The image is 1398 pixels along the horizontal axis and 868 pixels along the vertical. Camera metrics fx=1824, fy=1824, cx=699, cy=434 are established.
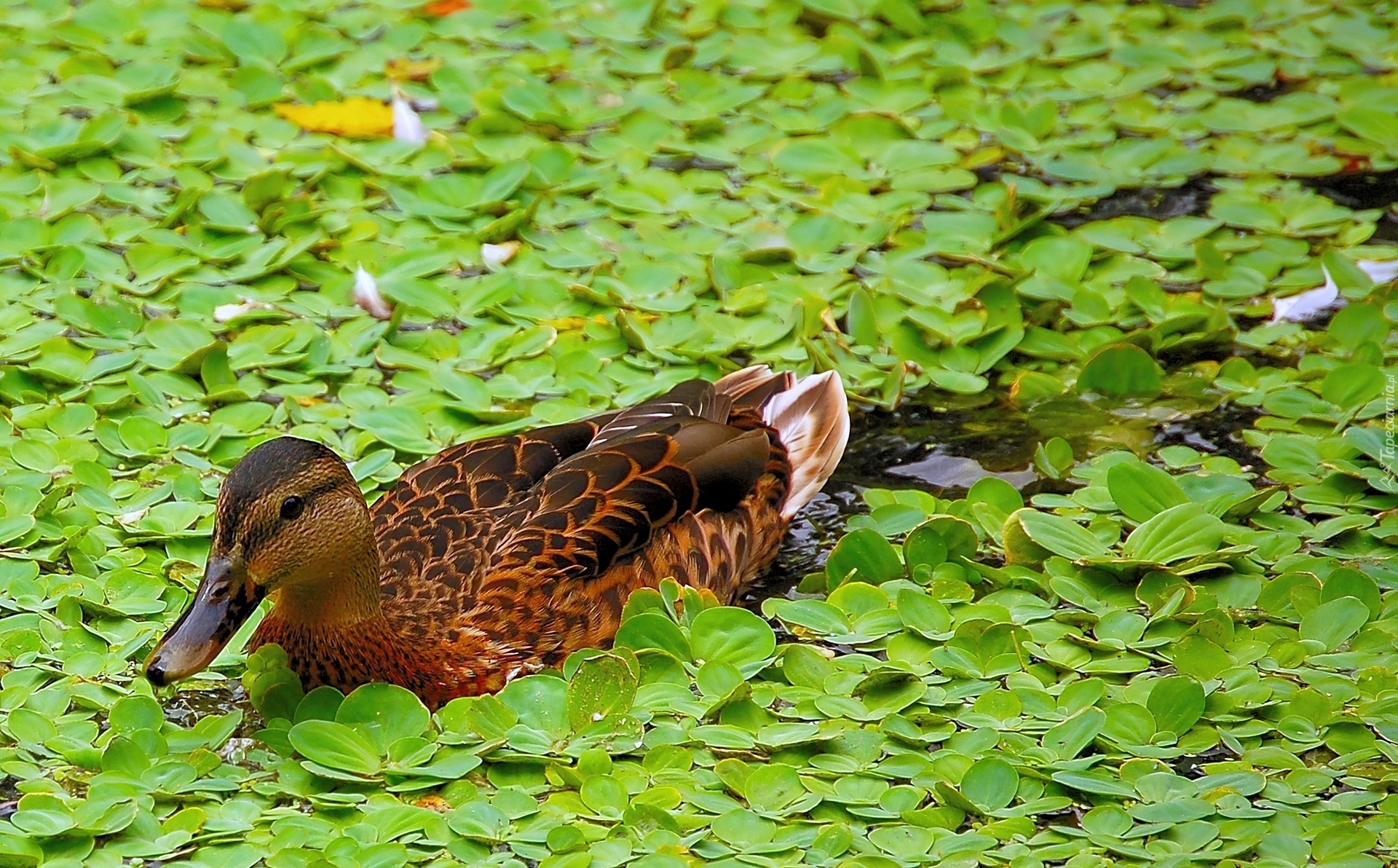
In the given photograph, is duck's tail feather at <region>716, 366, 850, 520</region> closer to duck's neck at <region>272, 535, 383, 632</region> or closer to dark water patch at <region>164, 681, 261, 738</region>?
duck's neck at <region>272, 535, 383, 632</region>

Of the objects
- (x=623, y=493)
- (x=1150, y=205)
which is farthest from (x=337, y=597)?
(x=1150, y=205)

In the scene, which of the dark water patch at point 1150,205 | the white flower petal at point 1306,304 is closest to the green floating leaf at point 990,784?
the white flower petal at point 1306,304

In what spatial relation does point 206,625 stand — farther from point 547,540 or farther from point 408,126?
point 408,126

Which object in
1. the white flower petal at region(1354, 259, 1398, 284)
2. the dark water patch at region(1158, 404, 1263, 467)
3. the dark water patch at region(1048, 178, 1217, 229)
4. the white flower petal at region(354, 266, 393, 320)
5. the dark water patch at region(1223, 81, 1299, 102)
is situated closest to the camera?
the dark water patch at region(1158, 404, 1263, 467)

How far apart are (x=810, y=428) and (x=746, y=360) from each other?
2.29ft

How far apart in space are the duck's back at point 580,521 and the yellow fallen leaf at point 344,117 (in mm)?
2440

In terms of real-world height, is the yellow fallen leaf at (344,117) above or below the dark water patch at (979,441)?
above

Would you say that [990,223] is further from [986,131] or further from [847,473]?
[847,473]

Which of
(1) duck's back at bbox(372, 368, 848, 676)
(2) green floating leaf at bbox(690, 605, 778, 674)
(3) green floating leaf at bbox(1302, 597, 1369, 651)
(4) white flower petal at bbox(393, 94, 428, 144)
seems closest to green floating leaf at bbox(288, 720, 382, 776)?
(1) duck's back at bbox(372, 368, 848, 676)

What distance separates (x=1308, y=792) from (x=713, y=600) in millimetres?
1570

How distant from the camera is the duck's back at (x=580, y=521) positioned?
15.5 ft

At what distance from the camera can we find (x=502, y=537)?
4.84 meters

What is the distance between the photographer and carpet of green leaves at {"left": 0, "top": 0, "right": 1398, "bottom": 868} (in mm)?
4199

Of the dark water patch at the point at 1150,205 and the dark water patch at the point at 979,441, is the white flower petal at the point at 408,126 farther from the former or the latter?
the dark water patch at the point at 1150,205
